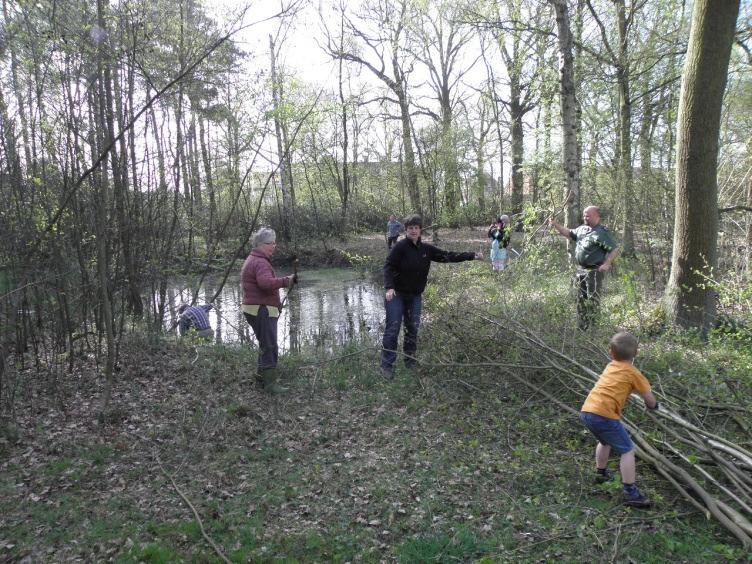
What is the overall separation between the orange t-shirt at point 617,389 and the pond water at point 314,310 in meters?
4.80

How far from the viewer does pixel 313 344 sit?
853cm

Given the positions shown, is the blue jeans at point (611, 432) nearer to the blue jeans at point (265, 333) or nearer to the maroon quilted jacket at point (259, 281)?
the maroon quilted jacket at point (259, 281)

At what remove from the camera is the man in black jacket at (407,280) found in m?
5.95

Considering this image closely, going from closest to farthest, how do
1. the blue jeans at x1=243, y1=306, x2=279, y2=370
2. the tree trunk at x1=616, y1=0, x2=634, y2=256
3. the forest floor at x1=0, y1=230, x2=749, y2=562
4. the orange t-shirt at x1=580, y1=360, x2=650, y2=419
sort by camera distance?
the forest floor at x1=0, y1=230, x2=749, y2=562 → the orange t-shirt at x1=580, y1=360, x2=650, y2=419 → the blue jeans at x1=243, y1=306, x2=279, y2=370 → the tree trunk at x1=616, y1=0, x2=634, y2=256

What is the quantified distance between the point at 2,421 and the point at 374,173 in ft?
82.3

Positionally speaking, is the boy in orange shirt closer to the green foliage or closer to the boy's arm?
the boy's arm

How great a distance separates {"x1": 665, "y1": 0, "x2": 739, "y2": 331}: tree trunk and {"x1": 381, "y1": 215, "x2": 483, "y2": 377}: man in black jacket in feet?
9.21

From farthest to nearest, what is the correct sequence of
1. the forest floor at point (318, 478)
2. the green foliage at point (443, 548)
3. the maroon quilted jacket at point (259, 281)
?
the maroon quilted jacket at point (259, 281) < the forest floor at point (318, 478) < the green foliage at point (443, 548)

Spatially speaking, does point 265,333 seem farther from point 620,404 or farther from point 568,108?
point 568,108

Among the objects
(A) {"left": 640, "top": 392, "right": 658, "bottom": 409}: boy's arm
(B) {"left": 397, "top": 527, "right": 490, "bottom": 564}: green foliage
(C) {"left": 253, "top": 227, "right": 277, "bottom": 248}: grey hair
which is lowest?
(B) {"left": 397, "top": 527, "right": 490, "bottom": 564}: green foliage

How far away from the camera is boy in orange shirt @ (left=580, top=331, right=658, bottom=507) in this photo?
3416 millimetres

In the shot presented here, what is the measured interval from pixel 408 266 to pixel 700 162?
3.92m

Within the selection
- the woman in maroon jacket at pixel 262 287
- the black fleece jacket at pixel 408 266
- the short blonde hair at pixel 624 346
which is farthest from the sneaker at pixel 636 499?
the woman in maroon jacket at pixel 262 287

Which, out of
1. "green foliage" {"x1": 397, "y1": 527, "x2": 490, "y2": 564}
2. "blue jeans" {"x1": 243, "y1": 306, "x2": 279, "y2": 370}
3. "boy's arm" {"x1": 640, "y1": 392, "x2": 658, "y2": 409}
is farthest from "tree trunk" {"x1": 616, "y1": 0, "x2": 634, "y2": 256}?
"green foliage" {"x1": 397, "y1": 527, "x2": 490, "y2": 564}
